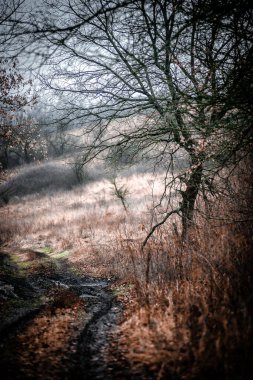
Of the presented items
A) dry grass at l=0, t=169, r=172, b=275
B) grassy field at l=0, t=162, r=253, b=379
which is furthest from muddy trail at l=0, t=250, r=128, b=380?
dry grass at l=0, t=169, r=172, b=275

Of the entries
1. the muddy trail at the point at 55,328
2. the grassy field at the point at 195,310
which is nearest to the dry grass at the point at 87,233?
the muddy trail at the point at 55,328

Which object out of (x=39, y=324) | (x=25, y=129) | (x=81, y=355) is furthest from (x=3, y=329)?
(x=25, y=129)

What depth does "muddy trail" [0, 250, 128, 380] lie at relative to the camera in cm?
286

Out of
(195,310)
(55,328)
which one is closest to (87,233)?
(55,328)

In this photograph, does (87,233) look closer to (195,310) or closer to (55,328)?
(55,328)

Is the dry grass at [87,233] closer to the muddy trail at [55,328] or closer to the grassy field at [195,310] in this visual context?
the muddy trail at [55,328]

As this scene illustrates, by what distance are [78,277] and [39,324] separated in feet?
11.5

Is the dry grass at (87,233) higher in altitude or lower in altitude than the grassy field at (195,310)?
lower

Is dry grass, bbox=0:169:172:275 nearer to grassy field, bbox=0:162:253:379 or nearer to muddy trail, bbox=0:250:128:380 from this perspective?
muddy trail, bbox=0:250:128:380

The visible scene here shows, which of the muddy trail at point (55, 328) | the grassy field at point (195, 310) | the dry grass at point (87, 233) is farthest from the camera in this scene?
the dry grass at point (87, 233)

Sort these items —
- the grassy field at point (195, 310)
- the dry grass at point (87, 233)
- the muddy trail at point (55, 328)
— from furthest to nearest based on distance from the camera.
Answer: the dry grass at point (87, 233) < the muddy trail at point (55, 328) < the grassy field at point (195, 310)

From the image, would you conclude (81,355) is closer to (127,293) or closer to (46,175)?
(127,293)

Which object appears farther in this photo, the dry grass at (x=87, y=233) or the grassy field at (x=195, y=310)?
the dry grass at (x=87, y=233)

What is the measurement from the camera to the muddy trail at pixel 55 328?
2.86 m
